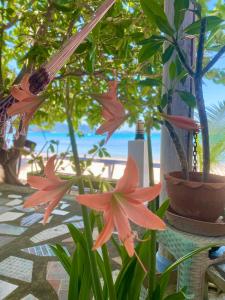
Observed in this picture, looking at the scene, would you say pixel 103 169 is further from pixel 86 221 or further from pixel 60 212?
pixel 86 221

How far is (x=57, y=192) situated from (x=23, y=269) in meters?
1.52

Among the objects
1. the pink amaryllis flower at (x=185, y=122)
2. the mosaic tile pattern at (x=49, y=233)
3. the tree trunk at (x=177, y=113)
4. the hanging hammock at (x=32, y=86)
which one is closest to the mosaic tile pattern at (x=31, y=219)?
the mosaic tile pattern at (x=49, y=233)

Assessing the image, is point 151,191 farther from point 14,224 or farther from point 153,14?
point 14,224

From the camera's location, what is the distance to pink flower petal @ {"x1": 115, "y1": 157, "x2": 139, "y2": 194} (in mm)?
392

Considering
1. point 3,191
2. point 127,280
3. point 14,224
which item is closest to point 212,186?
point 127,280

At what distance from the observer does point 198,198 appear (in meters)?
1.00

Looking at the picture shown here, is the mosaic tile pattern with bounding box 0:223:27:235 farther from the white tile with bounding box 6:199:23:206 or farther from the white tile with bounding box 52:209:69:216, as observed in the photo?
the white tile with bounding box 6:199:23:206

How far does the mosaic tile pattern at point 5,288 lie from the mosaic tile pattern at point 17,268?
75 mm

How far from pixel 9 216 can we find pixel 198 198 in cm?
231

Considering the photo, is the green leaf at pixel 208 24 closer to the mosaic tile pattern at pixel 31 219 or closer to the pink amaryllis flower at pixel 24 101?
the pink amaryllis flower at pixel 24 101

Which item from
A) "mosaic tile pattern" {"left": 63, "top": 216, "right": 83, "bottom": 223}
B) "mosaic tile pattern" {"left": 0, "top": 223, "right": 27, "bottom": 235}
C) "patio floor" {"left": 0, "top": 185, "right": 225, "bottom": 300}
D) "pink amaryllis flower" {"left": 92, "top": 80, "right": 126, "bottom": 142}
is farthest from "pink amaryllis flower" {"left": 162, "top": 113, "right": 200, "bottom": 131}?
"mosaic tile pattern" {"left": 63, "top": 216, "right": 83, "bottom": 223}

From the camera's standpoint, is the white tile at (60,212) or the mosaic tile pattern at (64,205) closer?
the white tile at (60,212)

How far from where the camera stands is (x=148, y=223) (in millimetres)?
408

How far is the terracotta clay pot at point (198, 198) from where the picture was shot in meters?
0.98
